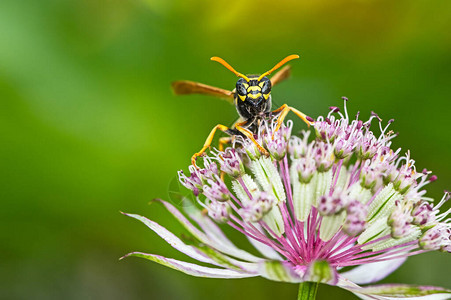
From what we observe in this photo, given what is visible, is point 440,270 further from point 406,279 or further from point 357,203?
point 357,203

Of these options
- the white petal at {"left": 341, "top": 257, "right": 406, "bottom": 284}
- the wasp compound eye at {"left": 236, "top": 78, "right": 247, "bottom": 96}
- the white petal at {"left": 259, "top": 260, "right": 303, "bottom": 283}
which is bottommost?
the white petal at {"left": 259, "top": 260, "right": 303, "bottom": 283}

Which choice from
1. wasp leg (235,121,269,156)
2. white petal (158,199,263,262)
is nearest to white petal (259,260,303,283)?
white petal (158,199,263,262)

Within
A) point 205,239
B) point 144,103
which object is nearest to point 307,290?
point 205,239

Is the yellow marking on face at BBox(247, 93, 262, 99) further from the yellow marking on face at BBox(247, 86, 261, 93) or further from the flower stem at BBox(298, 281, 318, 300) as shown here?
the flower stem at BBox(298, 281, 318, 300)

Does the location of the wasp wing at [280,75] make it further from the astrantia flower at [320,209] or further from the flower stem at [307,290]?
the flower stem at [307,290]

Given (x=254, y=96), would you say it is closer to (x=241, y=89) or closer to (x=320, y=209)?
(x=241, y=89)

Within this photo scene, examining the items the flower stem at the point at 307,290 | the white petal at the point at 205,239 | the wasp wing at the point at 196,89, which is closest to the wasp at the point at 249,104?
the wasp wing at the point at 196,89

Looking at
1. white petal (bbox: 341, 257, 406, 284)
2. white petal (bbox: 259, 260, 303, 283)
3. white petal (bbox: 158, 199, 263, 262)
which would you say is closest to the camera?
white petal (bbox: 259, 260, 303, 283)
